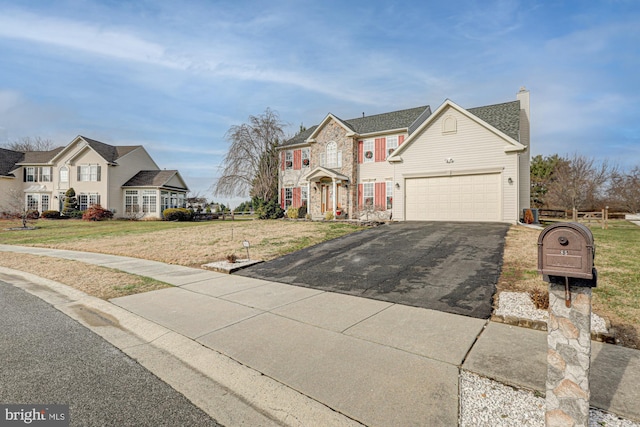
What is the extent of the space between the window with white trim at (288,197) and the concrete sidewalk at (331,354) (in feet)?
63.0

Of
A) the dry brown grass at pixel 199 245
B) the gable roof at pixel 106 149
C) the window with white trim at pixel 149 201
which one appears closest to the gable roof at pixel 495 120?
the dry brown grass at pixel 199 245

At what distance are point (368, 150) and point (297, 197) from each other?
677 cm

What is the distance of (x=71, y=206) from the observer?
99.9ft

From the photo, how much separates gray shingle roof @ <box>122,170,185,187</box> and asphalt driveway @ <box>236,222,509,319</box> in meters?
26.7

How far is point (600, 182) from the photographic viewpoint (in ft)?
103

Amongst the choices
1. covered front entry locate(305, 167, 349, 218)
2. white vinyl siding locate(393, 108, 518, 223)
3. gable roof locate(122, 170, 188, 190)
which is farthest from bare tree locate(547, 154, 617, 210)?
gable roof locate(122, 170, 188, 190)

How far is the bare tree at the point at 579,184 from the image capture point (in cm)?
3025

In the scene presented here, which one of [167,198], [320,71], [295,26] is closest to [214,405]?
[295,26]

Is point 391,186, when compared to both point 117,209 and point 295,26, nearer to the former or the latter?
point 295,26

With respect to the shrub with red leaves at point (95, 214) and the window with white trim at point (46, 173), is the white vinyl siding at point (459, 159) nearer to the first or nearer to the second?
the shrub with red leaves at point (95, 214)

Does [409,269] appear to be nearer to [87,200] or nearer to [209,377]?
[209,377]

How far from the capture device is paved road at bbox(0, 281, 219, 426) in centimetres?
252

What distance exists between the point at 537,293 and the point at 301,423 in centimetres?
454

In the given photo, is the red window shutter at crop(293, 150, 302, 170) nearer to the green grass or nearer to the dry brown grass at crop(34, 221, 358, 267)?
the dry brown grass at crop(34, 221, 358, 267)
